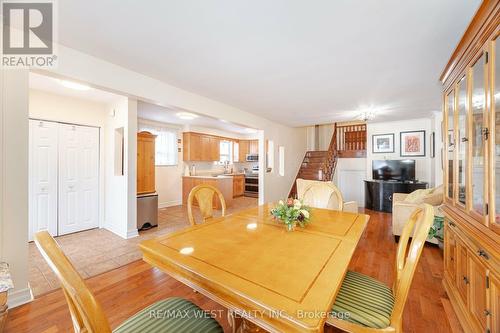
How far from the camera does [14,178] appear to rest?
1867mm

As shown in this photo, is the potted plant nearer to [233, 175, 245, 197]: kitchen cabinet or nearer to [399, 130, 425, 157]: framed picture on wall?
[399, 130, 425, 157]: framed picture on wall

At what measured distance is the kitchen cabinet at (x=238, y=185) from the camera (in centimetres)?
761

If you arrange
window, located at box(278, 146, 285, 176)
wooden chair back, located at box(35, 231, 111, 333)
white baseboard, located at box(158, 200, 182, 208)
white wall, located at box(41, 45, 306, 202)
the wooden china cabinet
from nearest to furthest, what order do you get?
wooden chair back, located at box(35, 231, 111, 333), the wooden china cabinet, white wall, located at box(41, 45, 306, 202), white baseboard, located at box(158, 200, 182, 208), window, located at box(278, 146, 285, 176)

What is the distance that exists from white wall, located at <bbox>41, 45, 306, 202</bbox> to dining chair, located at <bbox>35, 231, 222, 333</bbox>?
226cm

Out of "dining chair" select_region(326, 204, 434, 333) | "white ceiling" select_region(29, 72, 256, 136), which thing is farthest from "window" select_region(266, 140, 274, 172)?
"dining chair" select_region(326, 204, 434, 333)

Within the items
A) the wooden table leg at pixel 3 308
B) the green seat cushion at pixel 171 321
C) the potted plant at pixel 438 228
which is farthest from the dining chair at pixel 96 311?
the potted plant at pixel 438 228

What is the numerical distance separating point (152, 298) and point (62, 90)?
11.9 feet

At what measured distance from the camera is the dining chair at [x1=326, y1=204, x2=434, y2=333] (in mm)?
983

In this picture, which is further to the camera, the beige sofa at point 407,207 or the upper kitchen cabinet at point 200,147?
the upper kitchen cabinet at point 200,147

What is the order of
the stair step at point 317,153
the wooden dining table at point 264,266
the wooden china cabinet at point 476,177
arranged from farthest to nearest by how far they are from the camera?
1. the stair step at point 317,153
2. the wooden china cabinet at point 476,177
3. the wooden dining table at point 264,266

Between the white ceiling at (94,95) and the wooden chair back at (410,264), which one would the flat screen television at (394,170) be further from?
the wooden chair back at (410,264)

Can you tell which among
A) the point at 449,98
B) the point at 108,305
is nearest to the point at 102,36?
the point at 108,305

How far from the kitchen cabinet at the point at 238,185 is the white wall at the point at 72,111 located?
13.8 ft

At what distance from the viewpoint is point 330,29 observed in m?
1.85
